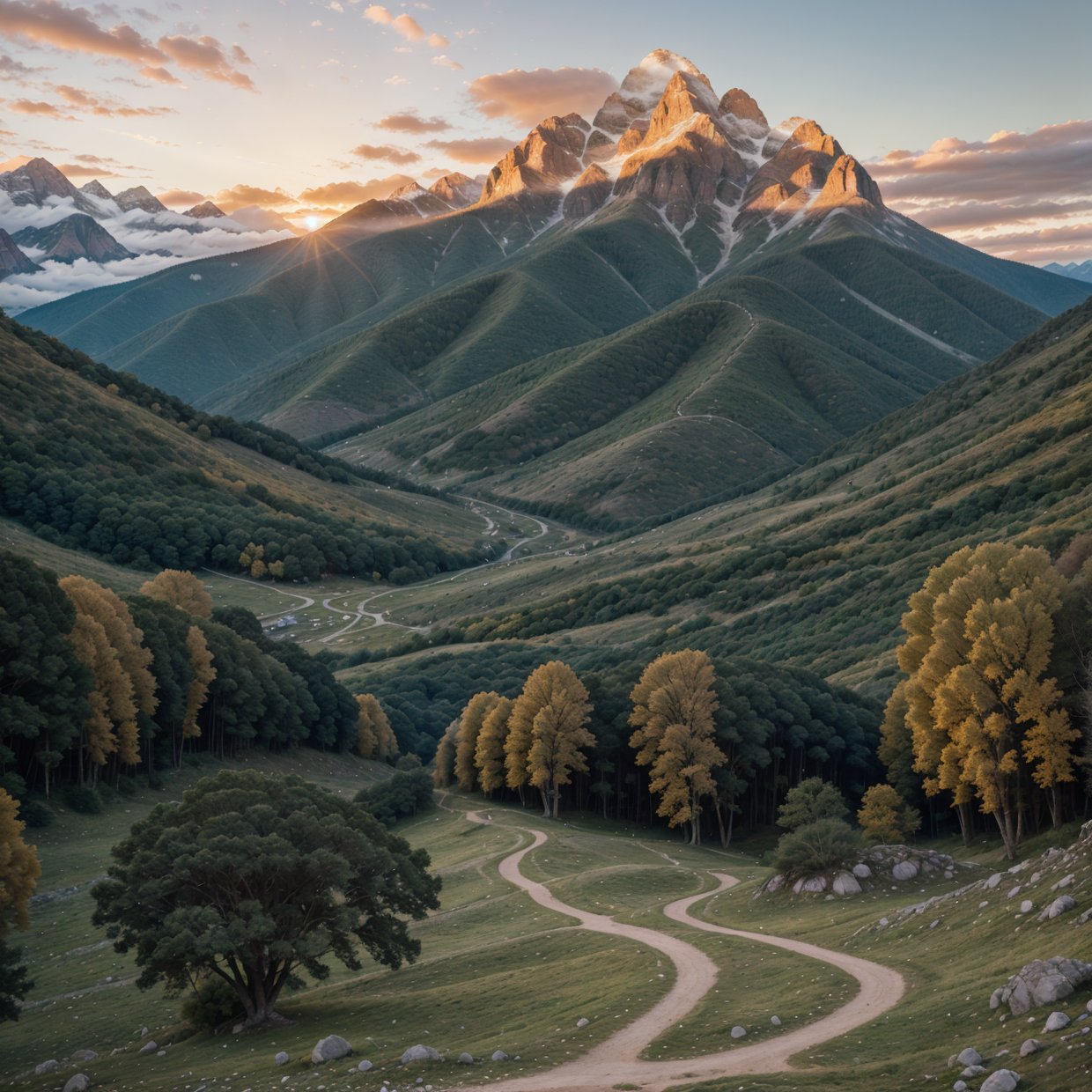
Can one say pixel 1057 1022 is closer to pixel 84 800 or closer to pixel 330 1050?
pixel 330 1050

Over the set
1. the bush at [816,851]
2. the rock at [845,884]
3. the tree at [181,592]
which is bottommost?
the rock at [845,884]

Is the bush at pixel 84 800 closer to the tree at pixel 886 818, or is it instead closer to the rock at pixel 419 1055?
the tree at pixel 886 818

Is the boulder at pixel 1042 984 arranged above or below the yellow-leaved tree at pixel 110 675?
below

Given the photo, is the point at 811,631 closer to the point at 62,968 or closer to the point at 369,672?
the point at 369,672

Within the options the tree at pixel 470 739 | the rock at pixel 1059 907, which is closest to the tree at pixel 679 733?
the tree at pixel 470 739

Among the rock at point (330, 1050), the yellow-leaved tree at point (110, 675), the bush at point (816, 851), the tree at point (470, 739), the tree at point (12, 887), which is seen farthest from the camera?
the tree at point (470, 739)

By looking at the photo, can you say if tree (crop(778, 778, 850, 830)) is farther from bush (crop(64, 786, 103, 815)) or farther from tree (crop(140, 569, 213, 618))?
tree (crop(140, 569, 213, 618))

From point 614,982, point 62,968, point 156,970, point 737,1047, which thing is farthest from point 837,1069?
point 62,968
